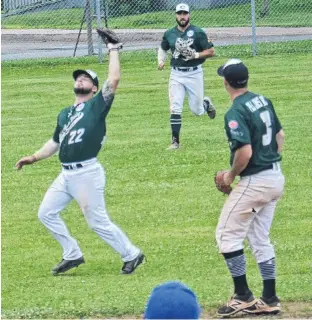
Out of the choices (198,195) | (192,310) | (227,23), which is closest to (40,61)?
(227,23)

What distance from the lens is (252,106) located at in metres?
9.15

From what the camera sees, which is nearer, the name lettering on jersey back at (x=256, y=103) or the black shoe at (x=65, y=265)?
the name lettering on jersey back at (x=256, y=103)

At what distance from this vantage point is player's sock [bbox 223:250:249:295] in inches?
363

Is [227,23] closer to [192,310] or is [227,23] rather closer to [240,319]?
[240,319]

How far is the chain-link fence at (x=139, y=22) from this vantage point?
97.1 feet

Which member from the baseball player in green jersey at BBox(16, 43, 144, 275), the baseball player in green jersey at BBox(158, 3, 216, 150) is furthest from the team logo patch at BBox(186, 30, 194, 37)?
the baseball player in green jersey at BBox(16, 43, 144, 275)

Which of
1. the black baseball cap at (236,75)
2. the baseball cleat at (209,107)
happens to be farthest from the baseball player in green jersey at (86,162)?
the baseball cleat at (209,107)

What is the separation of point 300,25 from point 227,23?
88.0 inches

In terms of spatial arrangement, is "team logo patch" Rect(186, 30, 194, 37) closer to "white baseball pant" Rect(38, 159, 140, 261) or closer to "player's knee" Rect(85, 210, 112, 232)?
"white baseball pant" Rect(38, 159, 140, 261)

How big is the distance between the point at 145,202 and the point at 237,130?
16.3 ft

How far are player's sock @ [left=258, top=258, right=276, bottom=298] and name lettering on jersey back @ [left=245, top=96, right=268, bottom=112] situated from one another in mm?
1278

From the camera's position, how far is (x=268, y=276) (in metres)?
9.39

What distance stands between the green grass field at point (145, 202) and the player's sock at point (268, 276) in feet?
0.76

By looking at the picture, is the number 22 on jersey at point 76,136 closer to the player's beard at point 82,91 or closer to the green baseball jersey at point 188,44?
the player's beard at point 82,91
